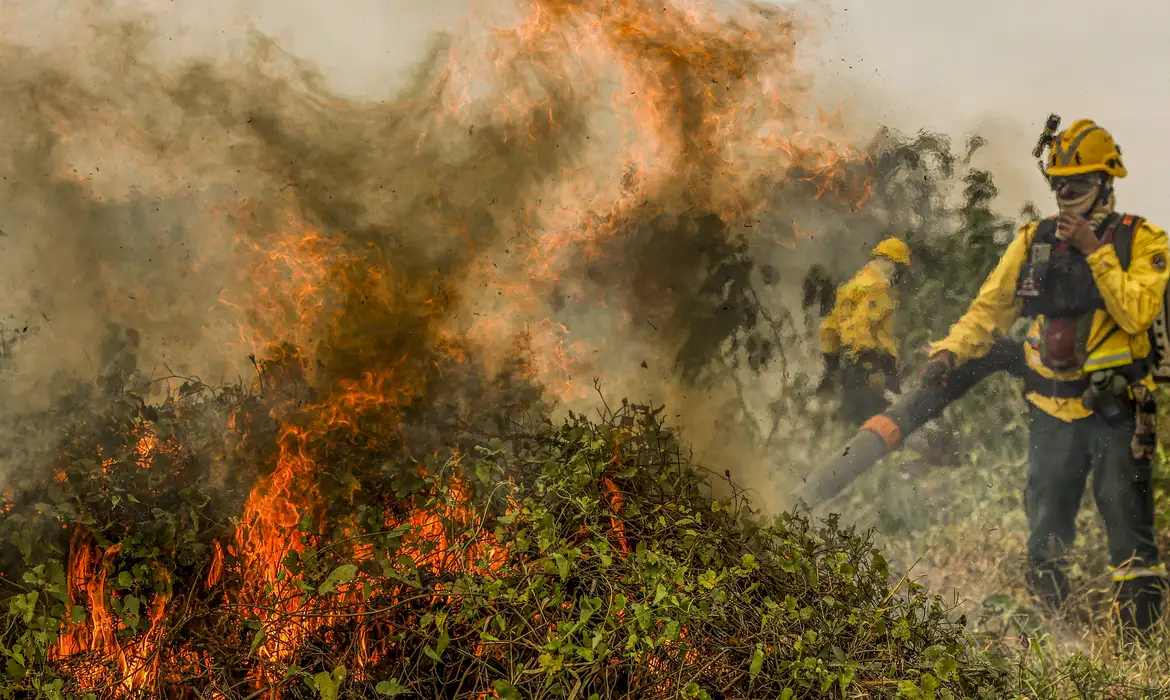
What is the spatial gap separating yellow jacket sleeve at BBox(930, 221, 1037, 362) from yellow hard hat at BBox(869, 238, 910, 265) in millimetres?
554

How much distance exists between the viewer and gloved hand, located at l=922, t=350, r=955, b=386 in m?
6.63

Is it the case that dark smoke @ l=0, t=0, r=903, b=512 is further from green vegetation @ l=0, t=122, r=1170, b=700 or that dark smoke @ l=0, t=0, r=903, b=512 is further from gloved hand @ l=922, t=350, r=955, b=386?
gloved hand @ l=922, t=350, r=955, b=386

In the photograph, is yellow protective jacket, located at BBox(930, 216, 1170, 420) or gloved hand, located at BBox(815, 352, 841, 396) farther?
gloved hand, located at BBox(815, 352, 841, 396)

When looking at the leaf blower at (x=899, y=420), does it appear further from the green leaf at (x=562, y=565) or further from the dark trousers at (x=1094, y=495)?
the green leaf at (x=562, y=565)

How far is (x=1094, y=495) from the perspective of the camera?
21.0ft

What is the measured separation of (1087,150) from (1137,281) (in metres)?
0.89

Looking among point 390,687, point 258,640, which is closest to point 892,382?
point 390,687

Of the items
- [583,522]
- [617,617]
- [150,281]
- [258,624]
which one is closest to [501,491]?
[583,522]

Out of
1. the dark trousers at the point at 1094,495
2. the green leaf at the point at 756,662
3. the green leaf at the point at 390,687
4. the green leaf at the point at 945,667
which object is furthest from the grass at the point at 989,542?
the green leaf at the point at 390,687

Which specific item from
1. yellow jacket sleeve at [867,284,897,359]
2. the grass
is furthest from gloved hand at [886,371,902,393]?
the grass

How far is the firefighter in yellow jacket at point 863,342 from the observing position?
21.6 ft

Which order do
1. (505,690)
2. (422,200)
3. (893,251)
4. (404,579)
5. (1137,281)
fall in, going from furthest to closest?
(893,251), (1137,281), (422,200), (404,579), (505,690)

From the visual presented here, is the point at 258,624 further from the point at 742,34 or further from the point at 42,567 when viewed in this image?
the point at 742,34

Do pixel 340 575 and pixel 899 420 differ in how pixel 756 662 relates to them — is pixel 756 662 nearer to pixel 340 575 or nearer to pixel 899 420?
pixel 340 575
